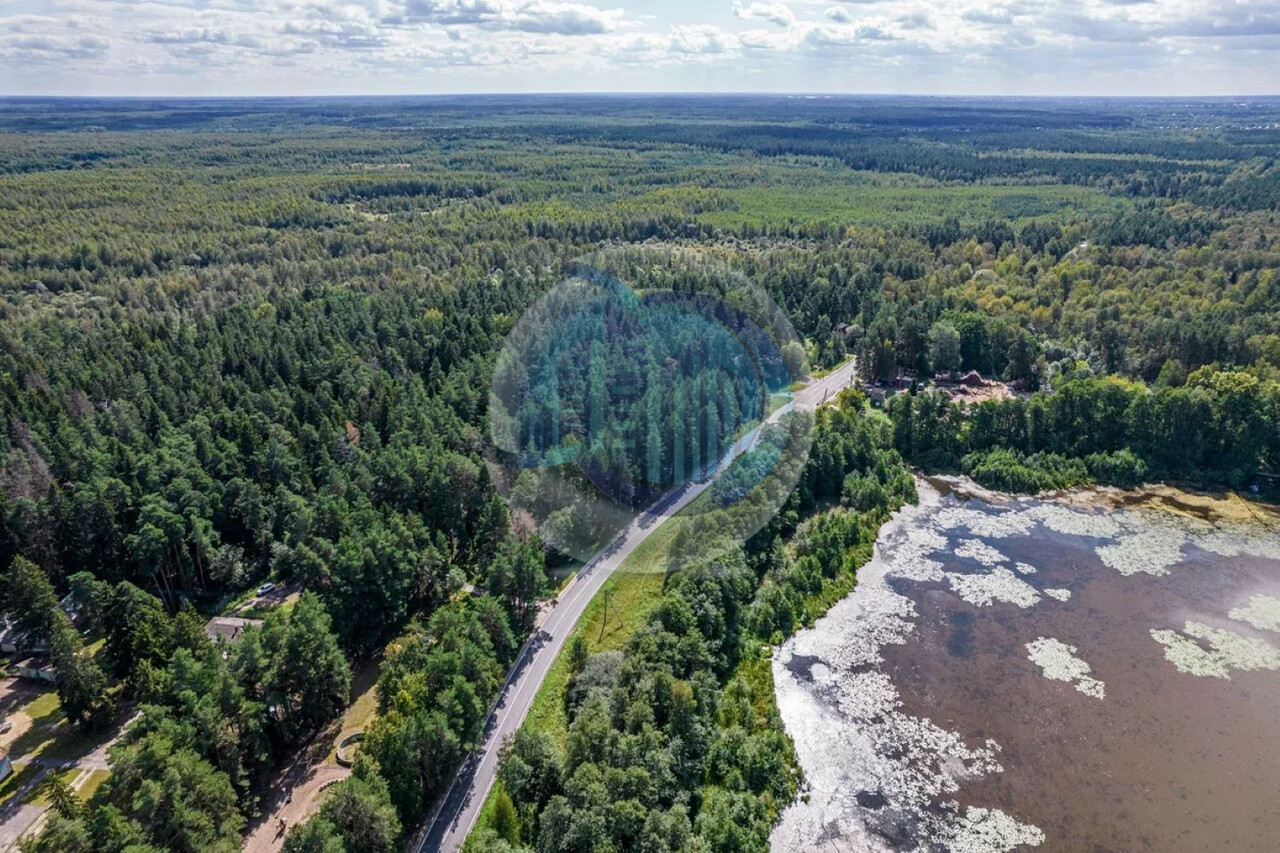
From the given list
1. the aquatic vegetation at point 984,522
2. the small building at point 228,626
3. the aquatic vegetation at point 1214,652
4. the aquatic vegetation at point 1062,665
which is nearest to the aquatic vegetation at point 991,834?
the aquatic vegetation at point 1062,665

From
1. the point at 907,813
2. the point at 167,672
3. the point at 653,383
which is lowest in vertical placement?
the point at 907,813

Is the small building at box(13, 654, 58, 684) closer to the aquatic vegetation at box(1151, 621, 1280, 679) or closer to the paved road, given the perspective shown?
the paved road

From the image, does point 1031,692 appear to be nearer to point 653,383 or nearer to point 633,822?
point 633,822

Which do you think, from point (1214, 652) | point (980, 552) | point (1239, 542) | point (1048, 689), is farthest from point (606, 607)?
point (1239, 542)

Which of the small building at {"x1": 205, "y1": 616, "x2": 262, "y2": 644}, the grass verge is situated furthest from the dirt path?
the small building at {"x1": 205, "y1": 616, "x2": 262, "y2": 644}

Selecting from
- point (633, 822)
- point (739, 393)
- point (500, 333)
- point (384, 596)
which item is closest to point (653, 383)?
point (739, 393)

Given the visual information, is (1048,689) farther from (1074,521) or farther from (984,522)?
(1074,521)

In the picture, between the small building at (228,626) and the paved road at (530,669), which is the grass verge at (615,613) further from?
the small building at (228,626)
